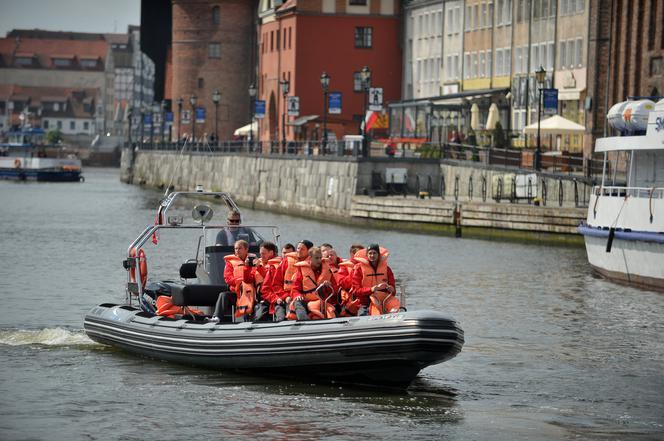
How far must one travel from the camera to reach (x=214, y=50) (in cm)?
13238

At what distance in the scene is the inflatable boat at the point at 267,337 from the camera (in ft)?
80.4

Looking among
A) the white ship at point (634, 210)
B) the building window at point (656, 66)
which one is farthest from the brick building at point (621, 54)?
the white ship at point (634, 210)

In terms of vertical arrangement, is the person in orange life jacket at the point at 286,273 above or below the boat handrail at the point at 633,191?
below

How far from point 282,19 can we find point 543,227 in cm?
6056

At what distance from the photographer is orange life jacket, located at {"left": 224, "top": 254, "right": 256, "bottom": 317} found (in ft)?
88.0

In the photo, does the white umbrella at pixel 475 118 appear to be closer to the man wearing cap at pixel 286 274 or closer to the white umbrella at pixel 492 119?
the white umbrella at pixel 492 119

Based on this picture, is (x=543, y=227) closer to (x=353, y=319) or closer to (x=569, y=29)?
(x=569, y=29)

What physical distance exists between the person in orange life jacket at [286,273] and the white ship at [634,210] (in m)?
16.2

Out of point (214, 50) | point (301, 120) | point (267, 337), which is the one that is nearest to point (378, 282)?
point (267, 337)

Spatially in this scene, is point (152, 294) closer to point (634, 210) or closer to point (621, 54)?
point (634, 210)

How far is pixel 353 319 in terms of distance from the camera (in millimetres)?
24953

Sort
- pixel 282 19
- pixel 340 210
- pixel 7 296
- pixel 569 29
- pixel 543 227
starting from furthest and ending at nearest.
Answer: pixel 282 19, pixel 569 29, pixel 340 210, pixel 543 227, pixel 7 296

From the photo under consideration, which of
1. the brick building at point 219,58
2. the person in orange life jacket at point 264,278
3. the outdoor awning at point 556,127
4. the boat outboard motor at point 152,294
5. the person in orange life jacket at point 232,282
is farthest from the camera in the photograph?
the brick building at point 219,58

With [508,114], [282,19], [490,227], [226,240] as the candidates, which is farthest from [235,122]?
[226,240]
